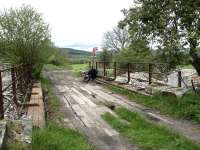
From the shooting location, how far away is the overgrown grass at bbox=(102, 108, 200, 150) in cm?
609

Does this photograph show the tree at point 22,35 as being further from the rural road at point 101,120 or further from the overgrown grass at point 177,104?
the overgrown grass at point 177,104

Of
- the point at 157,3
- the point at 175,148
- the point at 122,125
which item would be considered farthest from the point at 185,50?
the point at 175,148

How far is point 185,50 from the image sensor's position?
10.2m

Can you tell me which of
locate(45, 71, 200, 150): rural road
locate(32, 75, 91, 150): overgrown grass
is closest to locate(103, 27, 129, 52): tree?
locate(45, 71, 200, 150): rural road

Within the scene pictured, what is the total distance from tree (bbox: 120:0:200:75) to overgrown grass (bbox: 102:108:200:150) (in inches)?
97.0

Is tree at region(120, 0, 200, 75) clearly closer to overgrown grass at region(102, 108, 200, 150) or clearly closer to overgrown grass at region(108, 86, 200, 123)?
overgrown grass at region(108, 86, 200, 123)

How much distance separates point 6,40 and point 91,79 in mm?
5121

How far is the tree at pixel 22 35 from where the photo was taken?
19.7 meters

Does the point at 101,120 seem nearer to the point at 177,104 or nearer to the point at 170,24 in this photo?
the point at 177,104

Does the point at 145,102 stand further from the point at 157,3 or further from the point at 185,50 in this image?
the point at 157,3

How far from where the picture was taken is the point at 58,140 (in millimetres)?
6090

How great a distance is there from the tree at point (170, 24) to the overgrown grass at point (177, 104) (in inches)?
49.3

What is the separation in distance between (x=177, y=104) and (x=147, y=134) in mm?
3033

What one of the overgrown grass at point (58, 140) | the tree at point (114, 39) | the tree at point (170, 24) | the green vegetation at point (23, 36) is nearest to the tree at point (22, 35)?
the green vegetation at point (23, 36)
